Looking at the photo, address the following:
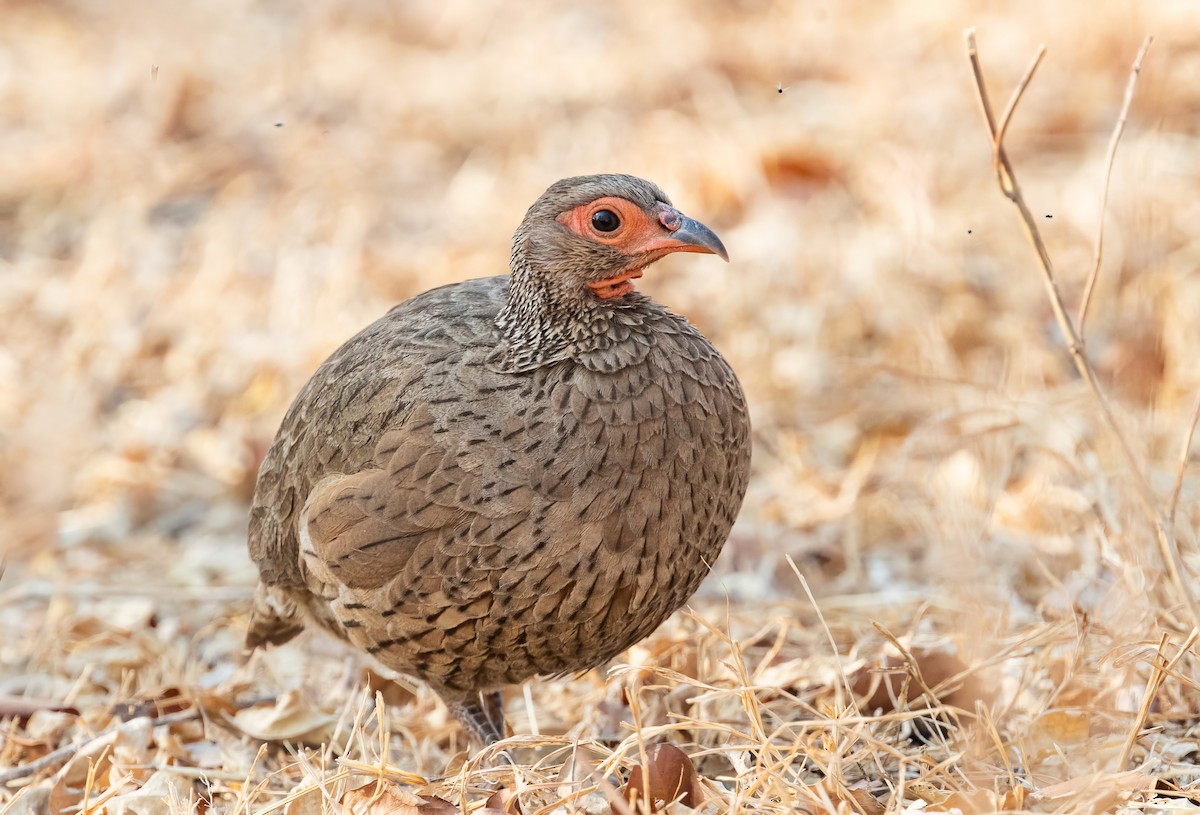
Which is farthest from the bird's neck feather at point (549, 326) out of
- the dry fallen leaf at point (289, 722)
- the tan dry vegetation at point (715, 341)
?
the dry fallen leaf at point (289, 722)

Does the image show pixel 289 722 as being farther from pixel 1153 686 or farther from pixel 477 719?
pixel 1153 686

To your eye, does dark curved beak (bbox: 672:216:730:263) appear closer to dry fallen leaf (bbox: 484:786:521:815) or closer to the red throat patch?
the red throat patch

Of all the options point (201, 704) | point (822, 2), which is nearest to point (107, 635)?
point (201, 704)

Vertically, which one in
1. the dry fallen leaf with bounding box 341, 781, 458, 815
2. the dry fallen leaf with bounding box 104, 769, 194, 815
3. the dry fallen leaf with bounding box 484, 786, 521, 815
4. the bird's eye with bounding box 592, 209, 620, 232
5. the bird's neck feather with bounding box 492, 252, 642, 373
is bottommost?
the dry fallen leaf with bounding box 104, 769, 194, 815

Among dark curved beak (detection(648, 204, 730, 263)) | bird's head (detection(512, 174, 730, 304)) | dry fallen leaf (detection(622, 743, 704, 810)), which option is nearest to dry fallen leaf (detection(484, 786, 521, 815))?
dry fallen leaf (detection(622, 743, 704, 810))

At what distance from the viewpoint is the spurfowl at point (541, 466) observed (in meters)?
2.94

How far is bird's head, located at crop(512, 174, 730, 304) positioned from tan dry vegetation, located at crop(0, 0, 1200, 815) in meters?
0.72

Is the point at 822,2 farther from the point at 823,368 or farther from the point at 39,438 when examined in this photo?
the point at 39,438

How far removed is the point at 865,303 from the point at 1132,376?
11.0 ft

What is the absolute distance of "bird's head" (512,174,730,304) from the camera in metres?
3.05

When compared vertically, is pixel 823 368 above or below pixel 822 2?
below

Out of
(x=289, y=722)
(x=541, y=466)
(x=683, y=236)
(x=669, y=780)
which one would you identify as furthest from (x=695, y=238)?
(x=289, y=722)

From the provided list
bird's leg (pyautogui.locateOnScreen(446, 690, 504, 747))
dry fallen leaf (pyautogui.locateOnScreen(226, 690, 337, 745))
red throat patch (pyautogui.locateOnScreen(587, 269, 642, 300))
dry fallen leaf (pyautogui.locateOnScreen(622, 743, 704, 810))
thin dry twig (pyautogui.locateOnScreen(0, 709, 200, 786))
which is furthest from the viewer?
dry fallen leaf (pyautogui.locateOnScreen(226, 690, 337, 745))

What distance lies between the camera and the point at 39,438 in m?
1.51
